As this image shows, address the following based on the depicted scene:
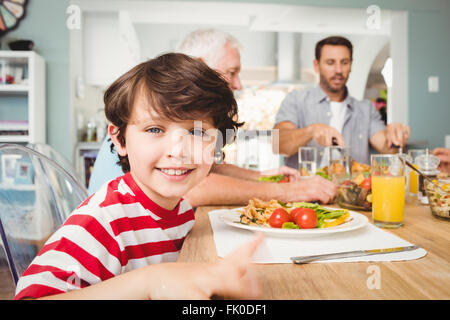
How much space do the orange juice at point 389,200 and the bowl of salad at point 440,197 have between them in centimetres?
10

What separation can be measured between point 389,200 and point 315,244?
25 centimetres

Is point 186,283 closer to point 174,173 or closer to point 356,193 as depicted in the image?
point 174,173

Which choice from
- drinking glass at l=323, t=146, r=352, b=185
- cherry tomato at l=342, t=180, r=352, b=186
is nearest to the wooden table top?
cherry tomato at l=342, t=180, r=352, b=186

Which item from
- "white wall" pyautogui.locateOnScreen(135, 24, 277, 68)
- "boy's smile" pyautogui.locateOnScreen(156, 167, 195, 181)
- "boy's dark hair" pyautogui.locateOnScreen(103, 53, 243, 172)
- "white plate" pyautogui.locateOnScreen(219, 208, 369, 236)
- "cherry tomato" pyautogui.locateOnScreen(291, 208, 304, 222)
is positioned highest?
"white wall" pyautogui.locateOnScreen(135, 24, 277, 68)

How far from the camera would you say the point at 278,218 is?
0.71 m

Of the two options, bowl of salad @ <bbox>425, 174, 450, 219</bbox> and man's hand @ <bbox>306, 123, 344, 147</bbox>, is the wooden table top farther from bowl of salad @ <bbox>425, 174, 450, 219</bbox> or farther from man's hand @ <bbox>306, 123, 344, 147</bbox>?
man's hand @ <bbox>306, 123, 344, 147</bbox>

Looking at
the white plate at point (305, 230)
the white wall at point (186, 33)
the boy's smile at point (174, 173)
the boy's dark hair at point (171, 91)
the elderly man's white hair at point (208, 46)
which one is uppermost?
the white wall at point (186, 33)

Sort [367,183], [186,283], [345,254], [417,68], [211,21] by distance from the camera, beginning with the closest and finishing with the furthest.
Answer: [186,283] → [345,254] → [367,183] → [417,68] → [211,21]

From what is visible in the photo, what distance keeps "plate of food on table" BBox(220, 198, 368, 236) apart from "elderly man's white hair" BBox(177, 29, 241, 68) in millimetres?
702

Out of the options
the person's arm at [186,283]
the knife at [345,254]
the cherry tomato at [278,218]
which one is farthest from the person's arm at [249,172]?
the person's arm at [186,283]

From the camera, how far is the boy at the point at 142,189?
458mm

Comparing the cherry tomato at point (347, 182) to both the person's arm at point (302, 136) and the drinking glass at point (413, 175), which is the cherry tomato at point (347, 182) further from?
the person's arm at point (302, 136)

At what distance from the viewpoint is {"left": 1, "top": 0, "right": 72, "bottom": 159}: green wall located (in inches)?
120

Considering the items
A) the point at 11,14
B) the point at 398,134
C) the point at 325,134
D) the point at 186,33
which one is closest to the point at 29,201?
the point at 325,134
